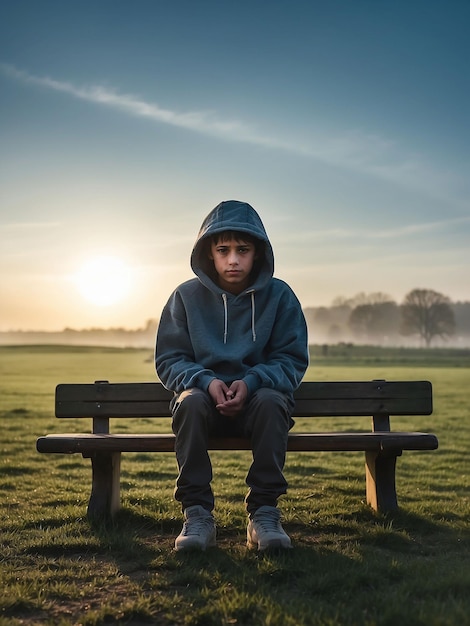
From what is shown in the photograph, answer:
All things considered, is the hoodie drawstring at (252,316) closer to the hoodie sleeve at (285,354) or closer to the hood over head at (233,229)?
the hood over head at (233,229)

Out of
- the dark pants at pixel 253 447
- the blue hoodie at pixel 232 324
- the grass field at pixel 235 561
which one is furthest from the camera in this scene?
the blue hoodie at pixel 232 324

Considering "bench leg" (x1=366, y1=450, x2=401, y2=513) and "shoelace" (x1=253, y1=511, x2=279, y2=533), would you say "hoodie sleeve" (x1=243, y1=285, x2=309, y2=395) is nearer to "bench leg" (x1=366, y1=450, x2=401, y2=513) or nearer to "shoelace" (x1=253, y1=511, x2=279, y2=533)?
"shoelace" (x1=253, y1=511, x2=279, y2=533)

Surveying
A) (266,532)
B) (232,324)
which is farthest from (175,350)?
(266,532)

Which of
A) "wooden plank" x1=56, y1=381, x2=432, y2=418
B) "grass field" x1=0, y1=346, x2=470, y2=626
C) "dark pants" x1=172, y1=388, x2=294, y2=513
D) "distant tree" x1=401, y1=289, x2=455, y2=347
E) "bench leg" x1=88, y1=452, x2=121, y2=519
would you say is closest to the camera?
"grass field" x1=0, y1=346, x2=470, y2=626

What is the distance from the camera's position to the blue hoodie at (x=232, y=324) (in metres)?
4.69

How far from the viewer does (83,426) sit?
1452cm

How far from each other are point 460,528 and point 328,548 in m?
1.27

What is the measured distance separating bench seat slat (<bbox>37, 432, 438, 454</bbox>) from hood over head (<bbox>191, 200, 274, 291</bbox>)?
1098mm

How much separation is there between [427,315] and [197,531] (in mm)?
121340

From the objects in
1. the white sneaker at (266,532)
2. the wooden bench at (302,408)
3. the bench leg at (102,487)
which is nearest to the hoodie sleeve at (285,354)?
the wooden bench at (302,408)

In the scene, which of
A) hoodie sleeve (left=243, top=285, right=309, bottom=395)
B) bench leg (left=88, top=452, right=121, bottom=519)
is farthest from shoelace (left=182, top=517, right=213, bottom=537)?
bench leg (left=88, top=452, right=121, bottom=519)

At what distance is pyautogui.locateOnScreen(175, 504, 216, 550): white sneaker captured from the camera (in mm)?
4031

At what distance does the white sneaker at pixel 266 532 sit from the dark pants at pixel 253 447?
7 cm

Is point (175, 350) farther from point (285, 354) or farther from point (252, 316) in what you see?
point (285, 354)
